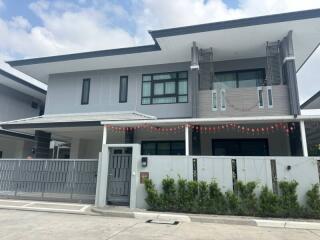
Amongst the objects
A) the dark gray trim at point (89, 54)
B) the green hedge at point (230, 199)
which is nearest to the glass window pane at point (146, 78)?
the dark gray trim at point (89, 54)

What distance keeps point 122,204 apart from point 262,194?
473 cm

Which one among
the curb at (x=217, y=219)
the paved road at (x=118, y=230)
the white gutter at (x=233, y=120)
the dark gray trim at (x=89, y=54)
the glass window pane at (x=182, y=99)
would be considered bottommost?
the paved road at (x=118, y=230)

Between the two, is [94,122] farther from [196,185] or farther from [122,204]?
[196,185]

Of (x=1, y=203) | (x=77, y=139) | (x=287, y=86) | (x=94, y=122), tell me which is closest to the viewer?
(x=1, y=203)

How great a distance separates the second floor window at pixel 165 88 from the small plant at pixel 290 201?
6416 millimetres

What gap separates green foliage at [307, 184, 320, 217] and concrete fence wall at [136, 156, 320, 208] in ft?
0.61

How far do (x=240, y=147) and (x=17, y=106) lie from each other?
15140mm

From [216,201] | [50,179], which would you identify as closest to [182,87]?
[216,201]

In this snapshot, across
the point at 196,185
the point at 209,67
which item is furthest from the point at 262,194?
the point at 209,67

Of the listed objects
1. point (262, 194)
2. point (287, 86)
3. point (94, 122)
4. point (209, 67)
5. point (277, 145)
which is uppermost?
point (209, 67)

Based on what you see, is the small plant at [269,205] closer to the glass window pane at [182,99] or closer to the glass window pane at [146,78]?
the glass window pane at [182,99]

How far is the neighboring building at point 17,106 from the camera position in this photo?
16.8 meters

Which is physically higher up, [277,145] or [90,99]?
[90,99]

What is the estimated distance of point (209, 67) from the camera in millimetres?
12430
